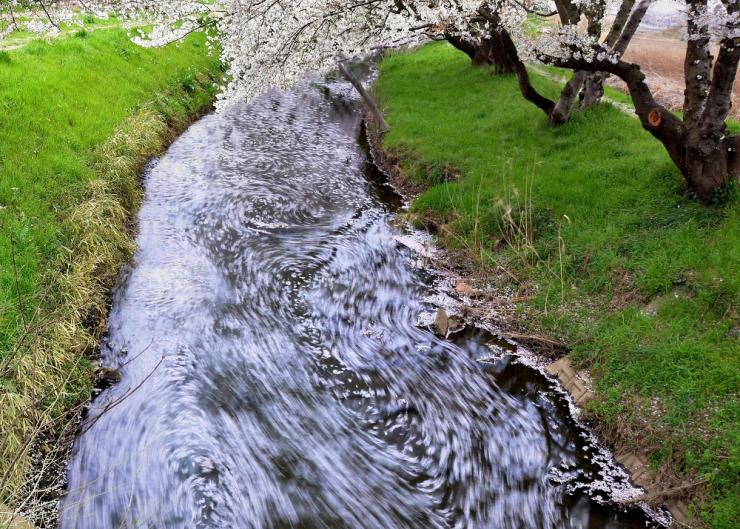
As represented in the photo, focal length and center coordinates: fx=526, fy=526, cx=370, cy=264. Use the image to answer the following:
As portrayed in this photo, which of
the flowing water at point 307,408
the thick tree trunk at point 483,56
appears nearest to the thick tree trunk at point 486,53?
the thick tree trunk at point 483,56

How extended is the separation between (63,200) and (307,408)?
731cm

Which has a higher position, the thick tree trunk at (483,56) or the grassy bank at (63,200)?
the grassy bank at (63,200)

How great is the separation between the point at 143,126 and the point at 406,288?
1052cm

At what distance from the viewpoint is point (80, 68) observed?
16.6 meters

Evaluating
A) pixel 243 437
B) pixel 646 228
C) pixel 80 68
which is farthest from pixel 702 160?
pixel 80 68

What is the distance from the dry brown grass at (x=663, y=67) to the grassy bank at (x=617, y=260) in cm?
452

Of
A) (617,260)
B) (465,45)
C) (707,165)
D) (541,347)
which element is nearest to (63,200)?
(541,347)

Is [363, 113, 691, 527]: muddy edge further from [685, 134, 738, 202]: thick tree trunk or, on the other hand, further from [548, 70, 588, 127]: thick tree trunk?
[548, 70, 588, 127]: thick tree trunk

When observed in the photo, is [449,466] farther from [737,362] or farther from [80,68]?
[80,68]

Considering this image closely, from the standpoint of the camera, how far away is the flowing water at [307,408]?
6402 millimetres

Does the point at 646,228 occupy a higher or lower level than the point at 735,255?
lower

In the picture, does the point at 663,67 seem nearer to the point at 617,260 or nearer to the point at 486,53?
the point at 486,53

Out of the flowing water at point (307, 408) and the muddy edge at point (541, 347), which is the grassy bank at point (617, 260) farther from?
the flowing water at point (307, 408)

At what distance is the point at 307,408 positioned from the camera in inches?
306
